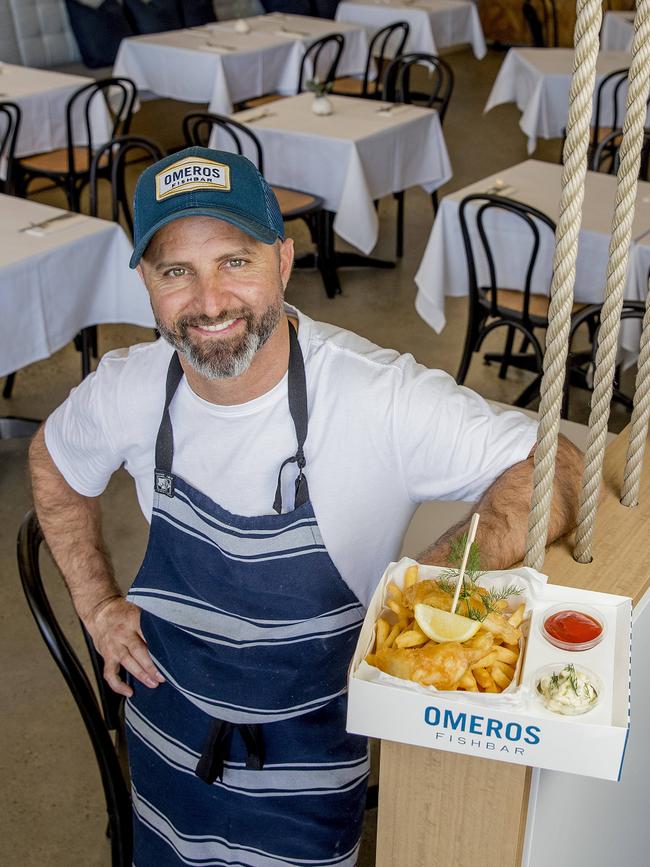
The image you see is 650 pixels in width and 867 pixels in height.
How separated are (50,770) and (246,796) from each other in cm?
98

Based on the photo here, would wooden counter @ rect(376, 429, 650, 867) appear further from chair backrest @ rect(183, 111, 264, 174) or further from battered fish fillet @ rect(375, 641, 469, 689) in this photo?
chair backrest @ rect(183, 111, 264, 174)

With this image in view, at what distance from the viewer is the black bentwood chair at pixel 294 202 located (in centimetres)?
419

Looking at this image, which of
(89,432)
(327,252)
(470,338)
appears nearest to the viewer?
(89,432)

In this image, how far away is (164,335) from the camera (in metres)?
1.34

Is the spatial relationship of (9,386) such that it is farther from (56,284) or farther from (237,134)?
(237,134)

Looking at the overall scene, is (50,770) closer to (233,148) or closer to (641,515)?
(641,515)

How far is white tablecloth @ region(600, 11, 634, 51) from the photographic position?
645 centimetres

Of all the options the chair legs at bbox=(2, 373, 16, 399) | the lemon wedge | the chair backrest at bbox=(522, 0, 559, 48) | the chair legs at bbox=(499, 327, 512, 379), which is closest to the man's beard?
the lemon wedge

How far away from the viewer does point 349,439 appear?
4.36ft

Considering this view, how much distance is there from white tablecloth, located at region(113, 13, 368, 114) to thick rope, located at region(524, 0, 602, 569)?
201 inches

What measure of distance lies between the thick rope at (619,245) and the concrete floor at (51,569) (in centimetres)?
139

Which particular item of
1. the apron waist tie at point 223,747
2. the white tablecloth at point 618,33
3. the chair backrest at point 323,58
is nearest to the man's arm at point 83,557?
the apron waist tie at point 223,747

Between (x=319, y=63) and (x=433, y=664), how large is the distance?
19.3 ft

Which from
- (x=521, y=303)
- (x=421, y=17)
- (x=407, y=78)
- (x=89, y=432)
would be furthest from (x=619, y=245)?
(x=421, y=17)
